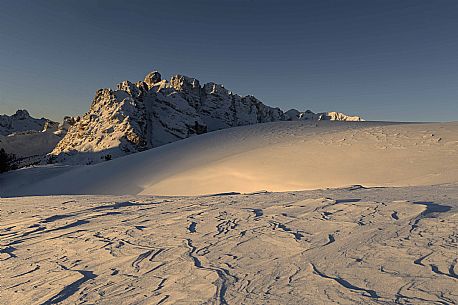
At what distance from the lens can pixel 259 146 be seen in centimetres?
1515

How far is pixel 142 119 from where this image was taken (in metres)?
56.0

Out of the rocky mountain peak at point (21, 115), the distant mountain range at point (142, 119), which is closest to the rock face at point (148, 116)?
the distant mountain range at point (142, 119)

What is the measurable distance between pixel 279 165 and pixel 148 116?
193 feet

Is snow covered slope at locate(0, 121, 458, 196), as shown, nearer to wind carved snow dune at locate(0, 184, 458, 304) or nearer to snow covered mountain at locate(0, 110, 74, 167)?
wind carved snow dune at locate(0, 184, 458, 304)

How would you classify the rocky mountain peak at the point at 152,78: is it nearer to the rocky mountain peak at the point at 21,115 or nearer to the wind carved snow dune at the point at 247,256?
the wind carved snow dune at the point at 247,256

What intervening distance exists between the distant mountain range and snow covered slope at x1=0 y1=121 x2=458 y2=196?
2408 cm

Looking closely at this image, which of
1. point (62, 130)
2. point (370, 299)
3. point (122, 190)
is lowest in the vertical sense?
point (122, 190)

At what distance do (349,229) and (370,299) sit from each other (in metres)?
1.56

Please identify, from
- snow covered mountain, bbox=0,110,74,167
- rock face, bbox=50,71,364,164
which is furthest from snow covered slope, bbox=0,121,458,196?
snow covered mountain, bbox=0,110,74,167

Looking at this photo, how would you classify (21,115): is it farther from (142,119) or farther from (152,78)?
(142,119)

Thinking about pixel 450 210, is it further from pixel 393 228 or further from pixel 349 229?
pixel 349 229

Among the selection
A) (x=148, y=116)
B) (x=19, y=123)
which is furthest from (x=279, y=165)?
(x=19, y=123)

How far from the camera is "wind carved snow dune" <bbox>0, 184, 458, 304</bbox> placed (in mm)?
2312

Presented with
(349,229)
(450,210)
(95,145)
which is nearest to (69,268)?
(349,229)
